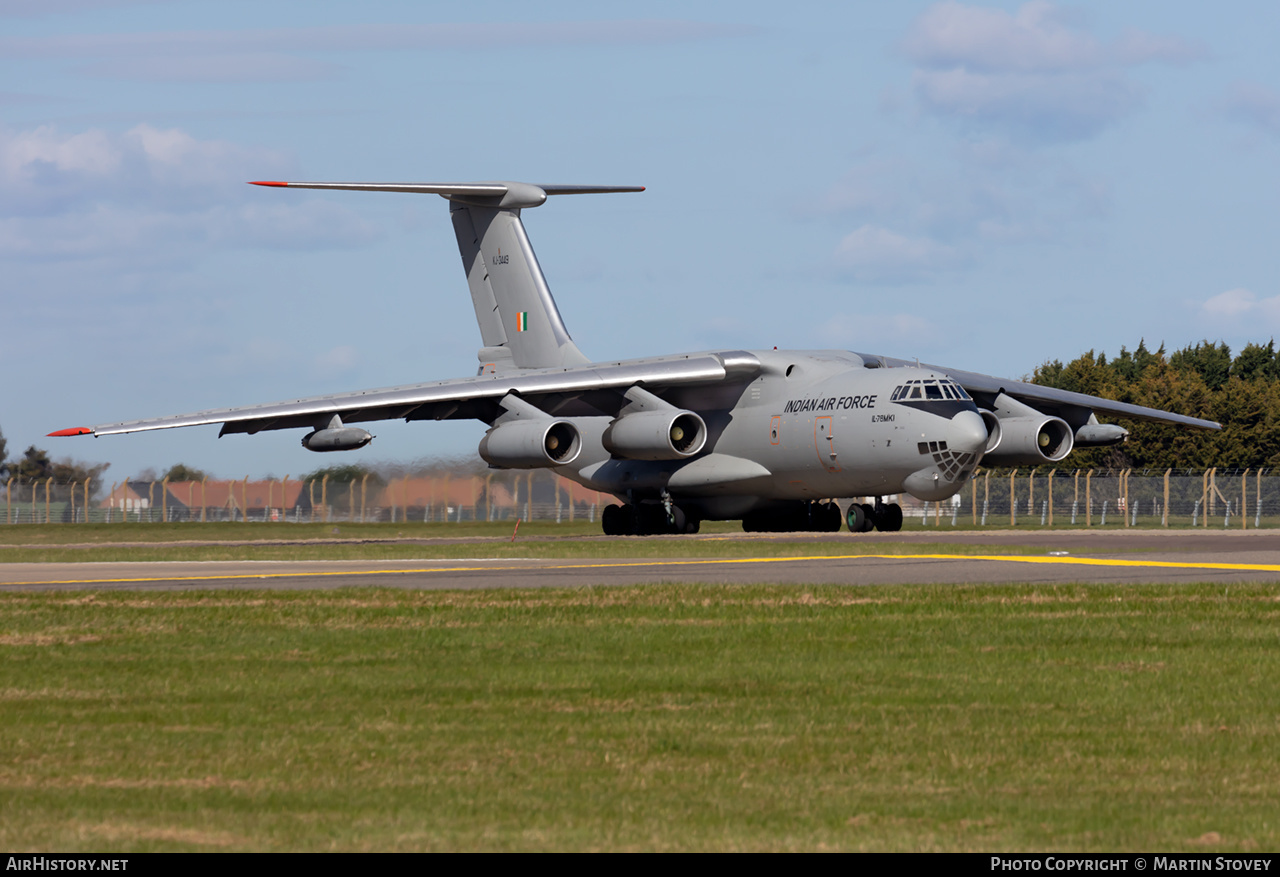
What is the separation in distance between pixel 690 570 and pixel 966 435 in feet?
38.2

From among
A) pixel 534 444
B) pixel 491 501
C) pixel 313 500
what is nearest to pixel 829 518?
pixel 534 444

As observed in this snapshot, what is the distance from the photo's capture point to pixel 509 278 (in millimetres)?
38625

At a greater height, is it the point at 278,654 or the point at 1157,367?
the point at 1157,367

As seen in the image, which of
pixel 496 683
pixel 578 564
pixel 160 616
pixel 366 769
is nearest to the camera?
pixel 366 769

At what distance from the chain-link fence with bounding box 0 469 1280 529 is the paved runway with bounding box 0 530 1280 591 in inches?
641

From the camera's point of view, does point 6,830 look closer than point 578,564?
Yes

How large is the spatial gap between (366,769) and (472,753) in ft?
1.92

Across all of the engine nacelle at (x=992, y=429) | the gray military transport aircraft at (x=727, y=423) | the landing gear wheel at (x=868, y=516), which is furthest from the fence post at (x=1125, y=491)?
the landing gear wheel at (x=868, y=516)

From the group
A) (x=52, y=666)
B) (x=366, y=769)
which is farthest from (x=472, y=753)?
(x=52, y=666)

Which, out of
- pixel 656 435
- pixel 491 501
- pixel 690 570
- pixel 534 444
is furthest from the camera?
pixel 491 501

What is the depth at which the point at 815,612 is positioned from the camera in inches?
540

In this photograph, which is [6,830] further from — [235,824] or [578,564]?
[578,564]

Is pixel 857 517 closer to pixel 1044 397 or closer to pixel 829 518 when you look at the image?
pixel 829 518
